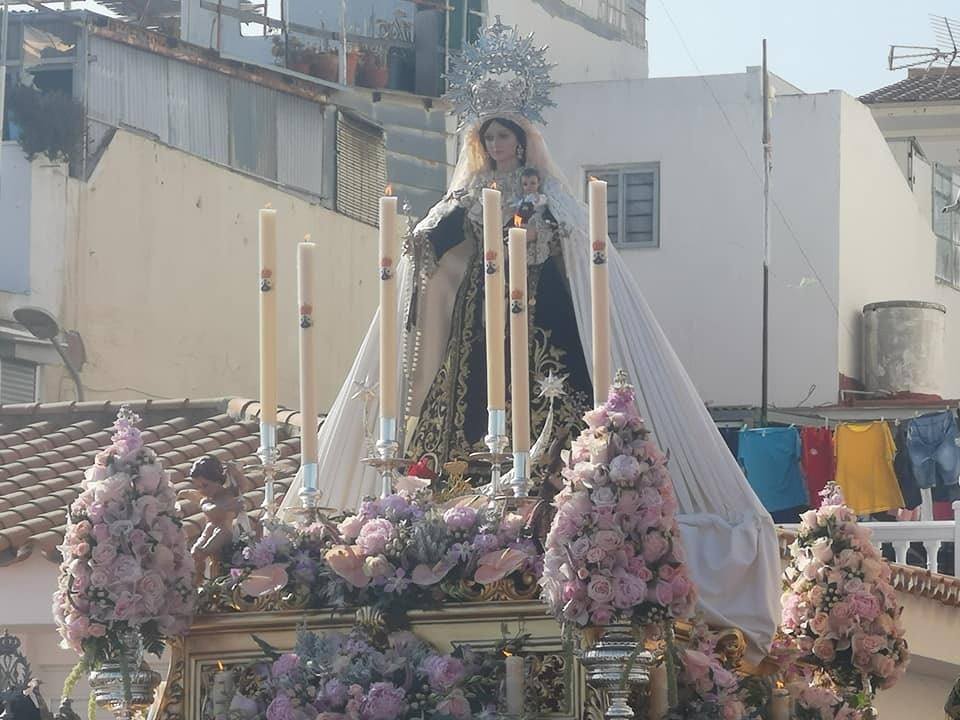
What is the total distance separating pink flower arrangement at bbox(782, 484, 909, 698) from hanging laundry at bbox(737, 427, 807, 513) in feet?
31.8

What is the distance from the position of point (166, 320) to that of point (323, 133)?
9.49 feet

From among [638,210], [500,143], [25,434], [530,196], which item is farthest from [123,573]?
[638,210]

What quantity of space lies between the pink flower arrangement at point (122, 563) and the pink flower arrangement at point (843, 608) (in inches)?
89.9

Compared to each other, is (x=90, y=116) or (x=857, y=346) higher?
(x=90, y=116)

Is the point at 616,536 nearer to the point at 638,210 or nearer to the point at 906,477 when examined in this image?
the point at 906,477

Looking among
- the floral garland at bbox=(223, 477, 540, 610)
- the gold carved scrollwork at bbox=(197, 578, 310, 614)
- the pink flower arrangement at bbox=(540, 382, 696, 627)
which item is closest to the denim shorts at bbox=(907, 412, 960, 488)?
the floral garland at bbox=(223, 477, 540, 610)

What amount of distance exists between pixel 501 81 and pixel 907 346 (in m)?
14.6

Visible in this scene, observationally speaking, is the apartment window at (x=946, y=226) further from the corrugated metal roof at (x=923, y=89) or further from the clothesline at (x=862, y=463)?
the clothesline at (x=862, y=463)

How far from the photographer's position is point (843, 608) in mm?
7812

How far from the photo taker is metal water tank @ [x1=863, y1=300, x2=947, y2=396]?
21922 millimetres

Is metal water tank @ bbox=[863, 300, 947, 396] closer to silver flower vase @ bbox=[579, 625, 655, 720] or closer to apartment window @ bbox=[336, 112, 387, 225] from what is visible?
apartment window @ bbox=[336, 112, 387, 225]

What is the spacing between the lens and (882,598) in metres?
7.98

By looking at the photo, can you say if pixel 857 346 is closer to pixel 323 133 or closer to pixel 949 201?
pixel 949 201

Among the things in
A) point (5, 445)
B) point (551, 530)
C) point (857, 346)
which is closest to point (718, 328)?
point (857, 346)
